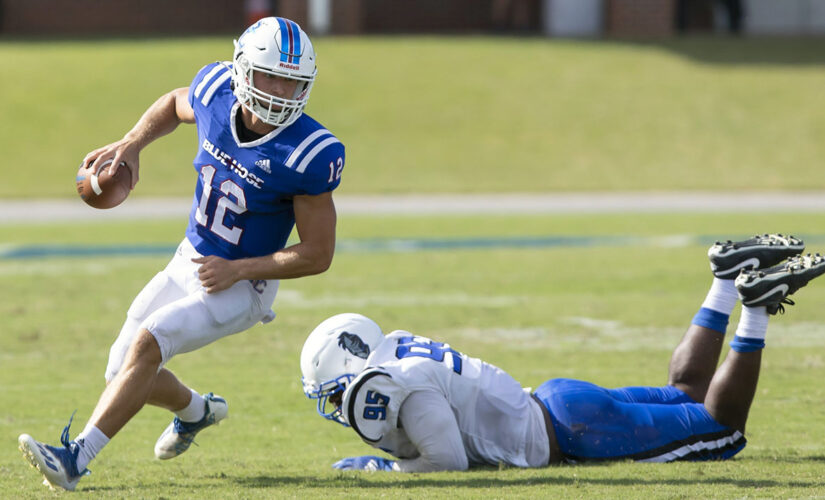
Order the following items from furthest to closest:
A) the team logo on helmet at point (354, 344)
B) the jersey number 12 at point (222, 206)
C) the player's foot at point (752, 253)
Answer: the player's foot at point (752, 253) → the jersey number 12 at point (222, 206) → the team logo on helmet at point (354, 344)

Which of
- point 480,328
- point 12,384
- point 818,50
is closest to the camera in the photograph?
point 12,384

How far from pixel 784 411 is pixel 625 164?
38.2ft

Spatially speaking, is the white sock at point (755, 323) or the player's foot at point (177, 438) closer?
the white sock at point (755, 323)

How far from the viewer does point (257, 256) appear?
4281 mm

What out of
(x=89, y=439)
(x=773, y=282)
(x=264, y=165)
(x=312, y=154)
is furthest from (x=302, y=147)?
(x=773, y=282)

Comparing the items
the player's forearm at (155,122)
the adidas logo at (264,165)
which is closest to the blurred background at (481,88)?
the player's forearm at (155,122)

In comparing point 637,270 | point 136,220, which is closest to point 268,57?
point 637,270

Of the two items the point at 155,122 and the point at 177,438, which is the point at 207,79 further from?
the point at 177,438

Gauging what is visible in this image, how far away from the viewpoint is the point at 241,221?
4262 millimetres

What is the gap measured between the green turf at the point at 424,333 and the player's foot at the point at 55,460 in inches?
5.4

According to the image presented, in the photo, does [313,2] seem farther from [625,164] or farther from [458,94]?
[625,164]

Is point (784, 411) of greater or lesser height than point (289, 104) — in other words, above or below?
below

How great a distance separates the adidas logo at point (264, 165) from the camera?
4121 millimetres

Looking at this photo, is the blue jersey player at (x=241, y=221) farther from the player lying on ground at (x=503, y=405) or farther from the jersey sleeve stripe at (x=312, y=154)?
the player lying on ground at (x=503, y=405)
